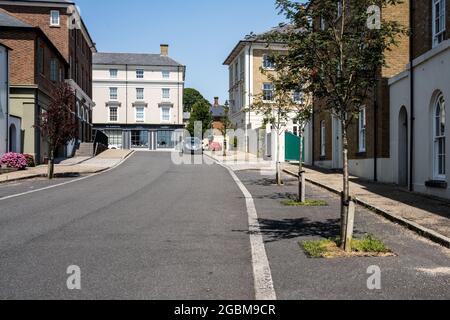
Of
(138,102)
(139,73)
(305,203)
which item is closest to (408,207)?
(305,203)

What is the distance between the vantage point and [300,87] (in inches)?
353

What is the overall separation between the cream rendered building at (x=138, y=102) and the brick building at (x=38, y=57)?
18830 millimetres

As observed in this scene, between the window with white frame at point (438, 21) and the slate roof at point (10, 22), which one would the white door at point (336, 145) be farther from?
the slate roof at point (10, 22)

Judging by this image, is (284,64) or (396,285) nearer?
(396,285)

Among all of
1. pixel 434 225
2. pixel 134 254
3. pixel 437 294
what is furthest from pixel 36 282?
pixel 434 225

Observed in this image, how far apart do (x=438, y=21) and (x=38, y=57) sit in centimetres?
2432

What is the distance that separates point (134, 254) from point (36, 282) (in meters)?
1.68

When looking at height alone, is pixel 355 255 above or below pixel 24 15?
below

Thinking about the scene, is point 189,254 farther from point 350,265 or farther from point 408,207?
point 408,207

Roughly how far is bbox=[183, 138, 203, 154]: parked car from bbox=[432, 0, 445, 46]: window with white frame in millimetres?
38705

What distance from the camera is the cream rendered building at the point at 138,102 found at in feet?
227

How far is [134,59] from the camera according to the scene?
240 ft

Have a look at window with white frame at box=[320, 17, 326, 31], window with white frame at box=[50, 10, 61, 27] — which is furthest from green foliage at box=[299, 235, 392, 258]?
window with white frame at box=[50, 10, 61, 27]
